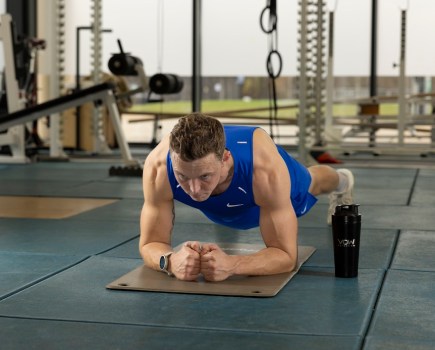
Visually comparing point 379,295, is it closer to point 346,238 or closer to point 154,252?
point 346,238

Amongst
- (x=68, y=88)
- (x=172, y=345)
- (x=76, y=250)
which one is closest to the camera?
(x=172, y=345)

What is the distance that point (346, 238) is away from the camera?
117 inches

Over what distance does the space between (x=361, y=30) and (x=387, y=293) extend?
7.66m

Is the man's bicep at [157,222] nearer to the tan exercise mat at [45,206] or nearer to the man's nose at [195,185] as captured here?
the man's nose at [195,185]

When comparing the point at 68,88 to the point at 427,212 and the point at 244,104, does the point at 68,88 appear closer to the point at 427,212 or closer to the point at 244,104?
the point at 244,104

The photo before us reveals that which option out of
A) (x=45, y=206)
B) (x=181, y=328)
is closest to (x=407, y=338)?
(x=181, y=328)

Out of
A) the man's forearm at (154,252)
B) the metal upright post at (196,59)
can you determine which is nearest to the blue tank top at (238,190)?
the man's forearm at (154,252)

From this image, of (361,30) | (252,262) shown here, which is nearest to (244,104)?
(361,30)

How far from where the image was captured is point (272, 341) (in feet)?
7.41

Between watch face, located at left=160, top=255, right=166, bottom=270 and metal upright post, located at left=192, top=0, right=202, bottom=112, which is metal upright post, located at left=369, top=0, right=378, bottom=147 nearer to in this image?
metal upright post, located at left=192, top=0, right=202, bottom=112

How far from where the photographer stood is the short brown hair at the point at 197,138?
247 cm

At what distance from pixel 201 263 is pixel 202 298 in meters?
0.14

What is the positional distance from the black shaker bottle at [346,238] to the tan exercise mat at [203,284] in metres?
0.18

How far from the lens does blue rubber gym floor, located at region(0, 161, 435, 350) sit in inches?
90.0
